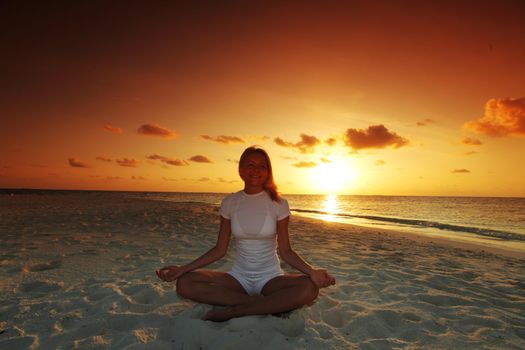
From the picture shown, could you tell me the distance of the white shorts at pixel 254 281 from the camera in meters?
3.49

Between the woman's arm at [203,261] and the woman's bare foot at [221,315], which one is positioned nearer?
the woman's bare foot at [221,315]

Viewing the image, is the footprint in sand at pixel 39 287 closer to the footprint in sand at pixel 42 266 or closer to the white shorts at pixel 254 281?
the footprint in sand at pixel 42 266

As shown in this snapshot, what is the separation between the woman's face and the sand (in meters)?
1.53

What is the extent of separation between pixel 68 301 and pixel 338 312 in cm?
335

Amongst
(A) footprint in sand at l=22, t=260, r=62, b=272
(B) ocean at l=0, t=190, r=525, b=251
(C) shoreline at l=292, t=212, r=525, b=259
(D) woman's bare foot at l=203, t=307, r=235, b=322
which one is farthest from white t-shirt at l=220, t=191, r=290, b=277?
(B) ocean at l=0, t=190, r=525, b=251

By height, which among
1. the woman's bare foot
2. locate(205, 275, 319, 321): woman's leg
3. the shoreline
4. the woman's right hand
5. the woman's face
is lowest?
the shoreline

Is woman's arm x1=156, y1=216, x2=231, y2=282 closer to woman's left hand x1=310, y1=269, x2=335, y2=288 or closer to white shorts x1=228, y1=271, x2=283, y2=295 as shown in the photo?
white shorts x1=228, y1=271, x2=283, y2=295

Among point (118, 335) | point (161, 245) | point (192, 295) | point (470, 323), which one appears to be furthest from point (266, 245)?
point (161, 245)

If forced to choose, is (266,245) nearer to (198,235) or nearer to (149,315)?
(149,315)

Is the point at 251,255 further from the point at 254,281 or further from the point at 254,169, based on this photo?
the point at 254,169

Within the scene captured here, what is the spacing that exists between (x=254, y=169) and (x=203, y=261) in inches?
49.4

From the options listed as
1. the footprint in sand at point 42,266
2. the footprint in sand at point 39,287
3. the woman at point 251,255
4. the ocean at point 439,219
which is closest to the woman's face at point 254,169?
the woman at point 251,255

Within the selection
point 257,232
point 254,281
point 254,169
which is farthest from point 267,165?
point 254,281

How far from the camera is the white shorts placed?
3.49 meters
